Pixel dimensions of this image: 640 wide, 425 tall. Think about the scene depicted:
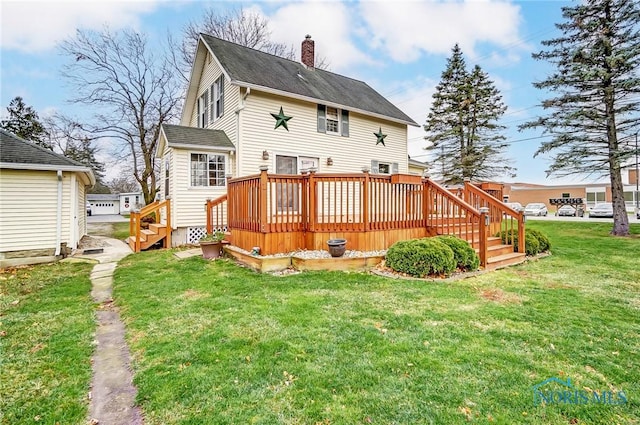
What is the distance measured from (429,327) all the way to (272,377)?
1.93 m

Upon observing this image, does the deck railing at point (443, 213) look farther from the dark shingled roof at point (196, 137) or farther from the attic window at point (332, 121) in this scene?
the dark shingled roof at point (196, 137)

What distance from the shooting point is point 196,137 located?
34.7ft

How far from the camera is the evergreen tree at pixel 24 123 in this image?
27.8 metres

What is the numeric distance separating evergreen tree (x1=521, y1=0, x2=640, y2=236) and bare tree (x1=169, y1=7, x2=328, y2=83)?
1596cm

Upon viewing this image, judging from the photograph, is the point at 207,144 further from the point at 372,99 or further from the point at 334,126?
the point at 372,99

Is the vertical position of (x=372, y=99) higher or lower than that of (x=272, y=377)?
higher

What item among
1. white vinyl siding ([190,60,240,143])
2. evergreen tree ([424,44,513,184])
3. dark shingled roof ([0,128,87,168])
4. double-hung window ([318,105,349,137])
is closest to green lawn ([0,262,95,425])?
dark shingled roof ([0,128,87,168])

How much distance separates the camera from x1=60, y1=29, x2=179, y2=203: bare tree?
17.0 meters

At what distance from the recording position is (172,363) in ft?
9.59

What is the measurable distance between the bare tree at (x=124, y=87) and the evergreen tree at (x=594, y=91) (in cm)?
1989

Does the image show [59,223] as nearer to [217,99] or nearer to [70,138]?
[217,99]

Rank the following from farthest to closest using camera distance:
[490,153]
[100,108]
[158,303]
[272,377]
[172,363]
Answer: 1. [490,153]
2. [100,108]
3. [158,303]
4. [172,363]
5. [272,377]

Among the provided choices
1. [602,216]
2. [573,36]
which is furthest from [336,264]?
[602,216]

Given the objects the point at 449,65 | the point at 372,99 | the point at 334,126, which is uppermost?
the point at 449,65
